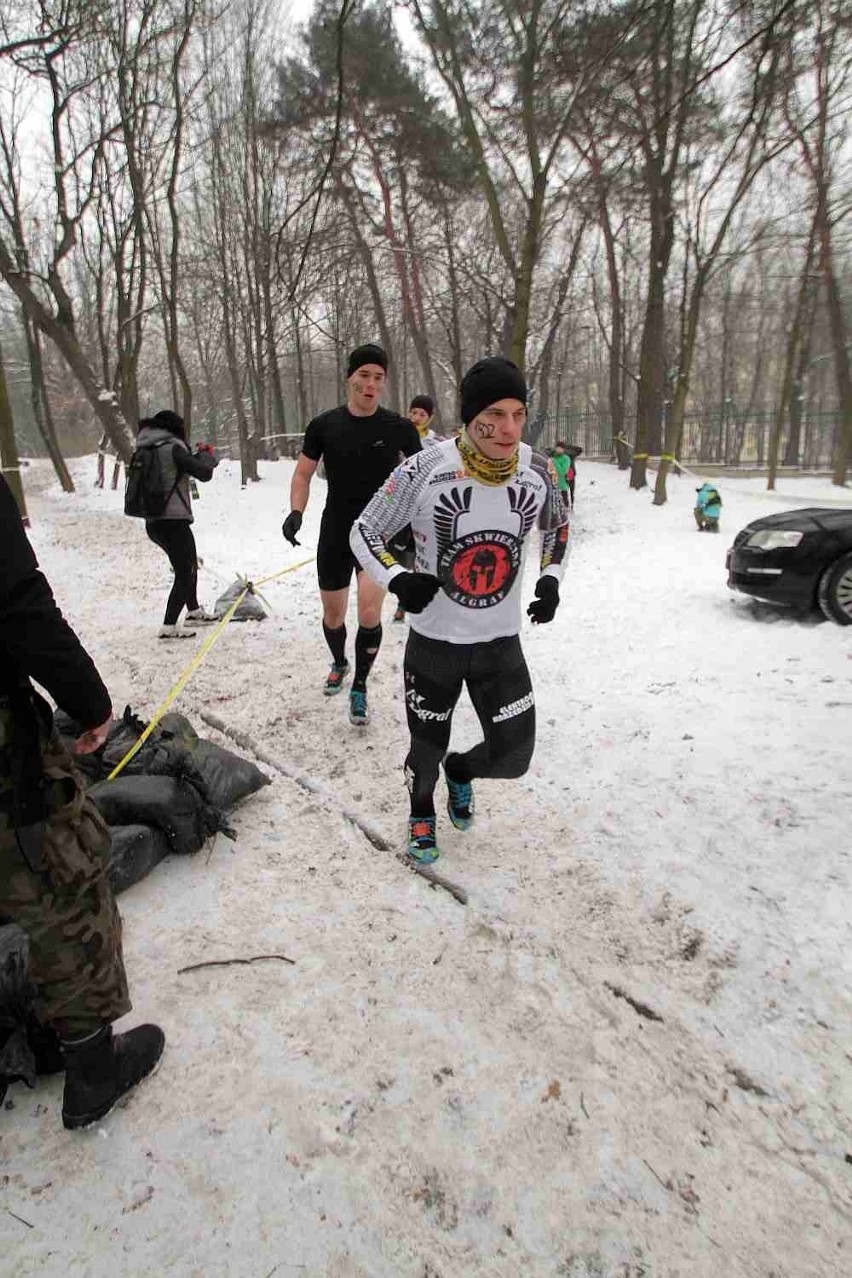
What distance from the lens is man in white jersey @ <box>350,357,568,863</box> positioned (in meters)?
2.49

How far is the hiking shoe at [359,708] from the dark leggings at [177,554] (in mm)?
2630

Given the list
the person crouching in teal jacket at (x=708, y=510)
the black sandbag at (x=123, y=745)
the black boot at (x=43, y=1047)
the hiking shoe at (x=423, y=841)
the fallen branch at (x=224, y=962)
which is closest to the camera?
the black boot at (x=43, y=1047)

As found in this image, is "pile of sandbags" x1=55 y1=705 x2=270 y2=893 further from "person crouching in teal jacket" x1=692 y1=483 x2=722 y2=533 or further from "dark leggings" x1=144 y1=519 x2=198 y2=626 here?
"person crouching in teal jacket" x1=692 y1=483 x2=722 y2=533

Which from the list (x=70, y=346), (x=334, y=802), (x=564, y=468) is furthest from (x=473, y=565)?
(x=564, y=468)

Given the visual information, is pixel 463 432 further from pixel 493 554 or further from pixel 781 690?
pixel 781 690

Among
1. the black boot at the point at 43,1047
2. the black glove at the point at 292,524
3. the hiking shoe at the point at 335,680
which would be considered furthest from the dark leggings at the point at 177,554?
the black boot at the point at 43,1047

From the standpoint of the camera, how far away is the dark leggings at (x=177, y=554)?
6027mm

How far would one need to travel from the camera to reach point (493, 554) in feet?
8.60

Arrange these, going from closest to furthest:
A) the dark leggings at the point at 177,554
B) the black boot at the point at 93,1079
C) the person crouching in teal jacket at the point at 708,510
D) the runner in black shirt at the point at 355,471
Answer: the black boot at the point at 93,1079 → the runner in black shirt at the point at 355,471 → the dark leggings at the point at 177,554 → the person crouching in teal jacket at the point at 708,510

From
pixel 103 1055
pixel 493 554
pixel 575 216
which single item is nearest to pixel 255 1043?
pixel 103 1055

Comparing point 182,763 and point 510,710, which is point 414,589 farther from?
point 182,763

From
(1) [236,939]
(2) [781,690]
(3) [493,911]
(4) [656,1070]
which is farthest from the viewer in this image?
(2) [781,690]

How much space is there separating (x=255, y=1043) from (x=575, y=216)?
23.7 meters

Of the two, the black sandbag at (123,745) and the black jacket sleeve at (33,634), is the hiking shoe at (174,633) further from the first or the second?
the black jacket sleeve at (33,634)
